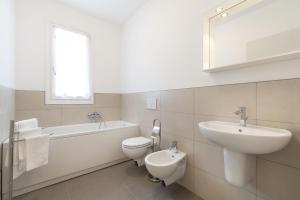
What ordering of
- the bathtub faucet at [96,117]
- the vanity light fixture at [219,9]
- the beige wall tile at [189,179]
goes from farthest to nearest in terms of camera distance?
1. the bathtub faucet at [96,117]
2. the beige wall tile at [189,179]
3. the vanity light fixture at [219,9]

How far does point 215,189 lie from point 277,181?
55cm

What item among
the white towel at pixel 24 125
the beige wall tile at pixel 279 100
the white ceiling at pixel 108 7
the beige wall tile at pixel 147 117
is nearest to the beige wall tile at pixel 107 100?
the beige wall tile at pixel 147 117

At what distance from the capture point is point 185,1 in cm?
171

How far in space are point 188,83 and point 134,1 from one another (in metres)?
1.71

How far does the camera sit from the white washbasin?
85 cm

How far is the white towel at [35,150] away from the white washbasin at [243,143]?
1.63 metres

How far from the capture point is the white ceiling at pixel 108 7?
2350mm

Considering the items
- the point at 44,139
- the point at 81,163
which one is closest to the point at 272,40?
the point at 44,139

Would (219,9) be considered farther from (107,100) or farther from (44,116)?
(44,116)

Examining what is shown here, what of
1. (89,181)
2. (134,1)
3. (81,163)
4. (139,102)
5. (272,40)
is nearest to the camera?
(272,40)

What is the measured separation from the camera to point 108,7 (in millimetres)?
2473

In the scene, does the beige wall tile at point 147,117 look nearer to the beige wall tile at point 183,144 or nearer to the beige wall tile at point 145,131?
the beige wall tile at point 145,131

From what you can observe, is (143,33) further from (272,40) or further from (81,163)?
(81,163)

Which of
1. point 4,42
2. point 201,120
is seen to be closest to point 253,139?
point 201,120
